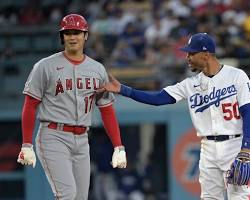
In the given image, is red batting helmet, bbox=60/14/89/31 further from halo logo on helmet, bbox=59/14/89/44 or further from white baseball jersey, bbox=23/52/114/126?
white baseball jersey, bbox=23/52/114/126

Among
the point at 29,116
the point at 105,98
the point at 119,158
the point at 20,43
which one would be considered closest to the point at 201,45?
the point at 105,98

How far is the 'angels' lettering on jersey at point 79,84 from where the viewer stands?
21.4 feet

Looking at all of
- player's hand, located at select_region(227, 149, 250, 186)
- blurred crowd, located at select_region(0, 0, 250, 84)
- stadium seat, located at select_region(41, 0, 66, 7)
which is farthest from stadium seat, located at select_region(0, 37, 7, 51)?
player's hand, located at select_region(227, 149, 250, 186)

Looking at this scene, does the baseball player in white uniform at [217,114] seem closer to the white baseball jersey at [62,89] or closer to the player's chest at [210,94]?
the player's chest at [210,94]

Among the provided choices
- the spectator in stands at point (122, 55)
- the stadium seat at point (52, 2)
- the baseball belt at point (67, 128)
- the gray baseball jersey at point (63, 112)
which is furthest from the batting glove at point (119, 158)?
the stadium seat at point (52, 2)

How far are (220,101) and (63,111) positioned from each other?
1243 millimetres

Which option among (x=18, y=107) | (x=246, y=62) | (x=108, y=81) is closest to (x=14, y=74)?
(x=18, y=107)

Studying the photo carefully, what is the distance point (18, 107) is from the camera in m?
12.4

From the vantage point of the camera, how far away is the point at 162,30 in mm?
12992

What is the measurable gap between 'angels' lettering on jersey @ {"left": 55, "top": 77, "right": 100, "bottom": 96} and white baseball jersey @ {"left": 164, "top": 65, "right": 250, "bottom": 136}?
31.8 inches

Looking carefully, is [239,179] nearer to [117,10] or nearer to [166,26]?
[166,26]

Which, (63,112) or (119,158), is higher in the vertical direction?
(63,112)

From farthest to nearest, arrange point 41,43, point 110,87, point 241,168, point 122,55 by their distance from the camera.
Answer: point 41,43 → point 122,55 → point 110,87 → point 241,168

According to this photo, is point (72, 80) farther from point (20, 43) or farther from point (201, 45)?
point (20, 43)
